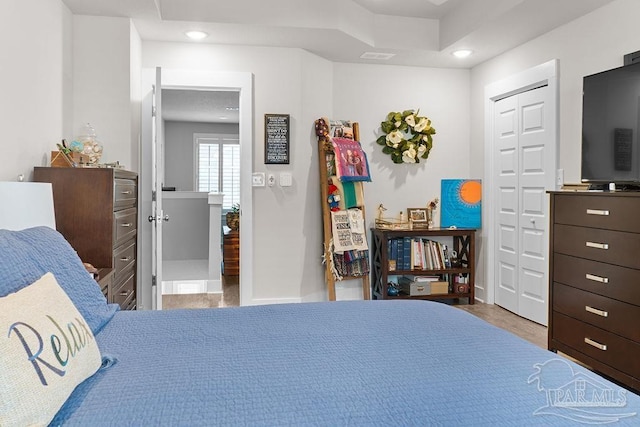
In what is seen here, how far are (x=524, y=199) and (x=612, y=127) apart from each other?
135 centimetres

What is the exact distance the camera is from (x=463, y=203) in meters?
4.91

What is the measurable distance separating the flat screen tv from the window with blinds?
7.65m

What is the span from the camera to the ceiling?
11.5 feet

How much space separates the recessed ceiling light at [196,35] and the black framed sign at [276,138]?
816 mm

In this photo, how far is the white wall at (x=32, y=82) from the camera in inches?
97.7

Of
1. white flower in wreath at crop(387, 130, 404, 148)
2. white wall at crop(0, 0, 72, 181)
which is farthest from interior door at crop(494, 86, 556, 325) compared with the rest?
white wall at crop(0, 0, 72, 181)

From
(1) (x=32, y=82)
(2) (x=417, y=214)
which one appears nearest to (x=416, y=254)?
(2) (x=417, y=214)

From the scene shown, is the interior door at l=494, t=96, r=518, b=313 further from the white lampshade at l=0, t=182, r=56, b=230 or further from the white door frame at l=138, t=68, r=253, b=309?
the white lampshade at l=0, t=182, r=56, b=230

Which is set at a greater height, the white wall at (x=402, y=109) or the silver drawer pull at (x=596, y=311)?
the white wall at (x=402, y=109)

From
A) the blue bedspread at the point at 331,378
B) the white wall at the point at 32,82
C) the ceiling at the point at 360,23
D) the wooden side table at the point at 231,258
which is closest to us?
the blue bedspread at the point at 331,378

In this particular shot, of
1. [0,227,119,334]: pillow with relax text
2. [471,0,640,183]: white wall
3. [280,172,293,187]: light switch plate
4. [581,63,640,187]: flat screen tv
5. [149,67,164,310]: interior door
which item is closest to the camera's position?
[0,227,119,334]: pillow with relax text

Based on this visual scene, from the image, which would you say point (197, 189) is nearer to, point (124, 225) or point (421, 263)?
point (421, 263)

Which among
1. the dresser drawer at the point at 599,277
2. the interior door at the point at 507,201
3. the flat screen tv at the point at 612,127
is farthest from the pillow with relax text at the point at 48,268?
the interior door at the point at 507,201

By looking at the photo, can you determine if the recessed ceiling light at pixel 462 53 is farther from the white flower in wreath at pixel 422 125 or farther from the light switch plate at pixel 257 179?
the light switch plate at pixel 257 179
